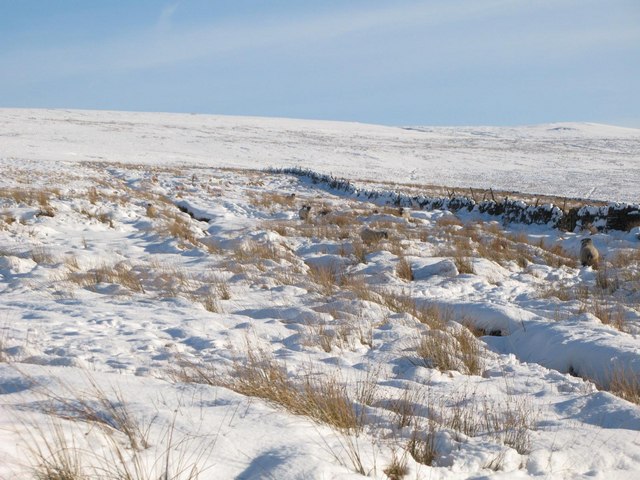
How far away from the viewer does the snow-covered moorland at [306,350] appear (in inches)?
90.7

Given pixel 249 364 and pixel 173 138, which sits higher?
pixel 173 138

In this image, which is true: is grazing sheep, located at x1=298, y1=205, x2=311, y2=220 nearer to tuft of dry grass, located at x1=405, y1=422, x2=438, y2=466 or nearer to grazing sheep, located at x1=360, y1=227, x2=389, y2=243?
grazing sheep, located at x1=360, y1=227, x2=389, y2=243

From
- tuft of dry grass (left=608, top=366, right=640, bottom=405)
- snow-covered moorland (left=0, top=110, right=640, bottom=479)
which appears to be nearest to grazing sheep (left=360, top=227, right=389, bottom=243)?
snow-covered moorland (left=0, top=110, right=640, bottom=479)

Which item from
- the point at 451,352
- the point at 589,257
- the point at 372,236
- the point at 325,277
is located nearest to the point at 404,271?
the point at 325,277

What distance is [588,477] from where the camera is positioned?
2.40 metres

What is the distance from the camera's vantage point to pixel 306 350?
4242 millimetres

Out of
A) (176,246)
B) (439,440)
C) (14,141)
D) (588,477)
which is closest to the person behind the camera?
(588,477)

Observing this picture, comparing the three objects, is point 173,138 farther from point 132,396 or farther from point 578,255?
point 132,396

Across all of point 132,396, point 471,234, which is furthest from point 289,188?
point 132,396

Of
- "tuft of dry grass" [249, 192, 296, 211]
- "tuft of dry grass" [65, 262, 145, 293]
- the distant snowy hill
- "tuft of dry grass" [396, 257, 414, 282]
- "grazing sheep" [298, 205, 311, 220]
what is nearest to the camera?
"tuft of dry grass" [65, 262, 145, 293]

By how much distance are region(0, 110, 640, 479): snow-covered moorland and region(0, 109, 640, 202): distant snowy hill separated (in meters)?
17.6

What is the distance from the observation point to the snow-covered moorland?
2.30 meters

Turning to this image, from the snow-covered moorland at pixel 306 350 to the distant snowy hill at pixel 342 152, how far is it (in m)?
17.6

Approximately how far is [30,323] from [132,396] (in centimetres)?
228
